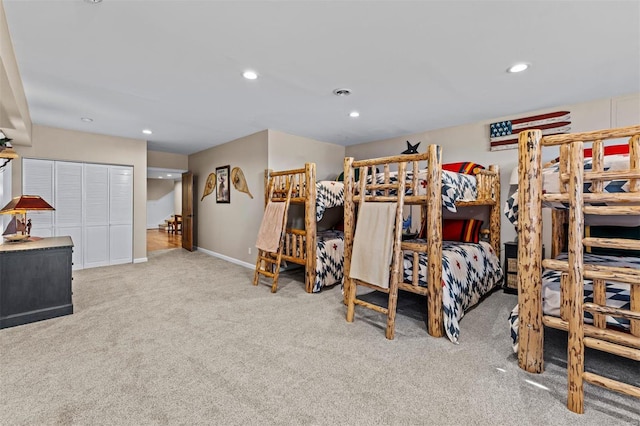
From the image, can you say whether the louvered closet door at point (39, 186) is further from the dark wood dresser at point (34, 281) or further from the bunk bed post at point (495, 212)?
the bunk bed post at point (495, 212)

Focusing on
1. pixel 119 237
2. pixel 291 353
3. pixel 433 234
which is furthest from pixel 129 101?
pixel 433 234

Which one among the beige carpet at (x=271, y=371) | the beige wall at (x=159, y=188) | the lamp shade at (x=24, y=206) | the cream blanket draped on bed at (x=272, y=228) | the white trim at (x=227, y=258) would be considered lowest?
the beige carpet at (x=271, y=371)

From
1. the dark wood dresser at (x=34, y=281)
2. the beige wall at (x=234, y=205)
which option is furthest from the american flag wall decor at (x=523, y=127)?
the dark wood dresser at (x=34, y=281)

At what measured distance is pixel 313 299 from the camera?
3.55 m

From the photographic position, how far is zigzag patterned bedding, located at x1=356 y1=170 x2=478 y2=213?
8.72ft

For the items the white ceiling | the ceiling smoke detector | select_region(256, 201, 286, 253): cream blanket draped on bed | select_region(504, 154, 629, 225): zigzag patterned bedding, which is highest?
the ceiling smoke detector

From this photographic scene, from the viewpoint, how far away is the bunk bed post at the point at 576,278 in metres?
1.65

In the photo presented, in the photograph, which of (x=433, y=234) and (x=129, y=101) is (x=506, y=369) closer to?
(x=433, y=234)

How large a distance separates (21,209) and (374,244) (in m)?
3.57

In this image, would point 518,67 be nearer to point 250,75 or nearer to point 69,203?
point 250,75

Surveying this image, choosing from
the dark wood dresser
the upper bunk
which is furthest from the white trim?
the upper bunk

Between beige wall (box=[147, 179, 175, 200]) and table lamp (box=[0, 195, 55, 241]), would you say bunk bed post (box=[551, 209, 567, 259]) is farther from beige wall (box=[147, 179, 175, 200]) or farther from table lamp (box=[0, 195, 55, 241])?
beige wall (box=[147, 179, 175, 200])

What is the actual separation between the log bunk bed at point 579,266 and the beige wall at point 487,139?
6.66ft

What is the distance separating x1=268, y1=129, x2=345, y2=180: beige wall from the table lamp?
2.81 meters
